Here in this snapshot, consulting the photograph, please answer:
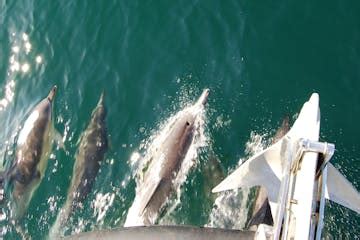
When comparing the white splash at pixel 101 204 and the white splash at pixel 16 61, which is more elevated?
the white splash at pixel 16 61

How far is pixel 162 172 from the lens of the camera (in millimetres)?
18812

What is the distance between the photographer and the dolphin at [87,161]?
18906mm

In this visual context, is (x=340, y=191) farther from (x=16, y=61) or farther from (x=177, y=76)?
(x=16, y=61)

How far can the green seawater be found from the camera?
62.5 feet

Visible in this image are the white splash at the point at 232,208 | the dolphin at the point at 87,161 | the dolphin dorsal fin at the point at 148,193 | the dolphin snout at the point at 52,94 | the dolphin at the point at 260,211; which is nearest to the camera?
A: the dolphin at the point at 260,211

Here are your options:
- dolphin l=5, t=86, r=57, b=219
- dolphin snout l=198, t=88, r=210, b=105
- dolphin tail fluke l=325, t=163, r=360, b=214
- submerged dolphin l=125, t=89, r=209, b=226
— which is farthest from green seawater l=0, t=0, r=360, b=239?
dolphin tail fluke l=325, t=163, r=360, b=214

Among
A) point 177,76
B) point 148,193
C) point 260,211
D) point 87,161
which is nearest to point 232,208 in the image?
point 260,211

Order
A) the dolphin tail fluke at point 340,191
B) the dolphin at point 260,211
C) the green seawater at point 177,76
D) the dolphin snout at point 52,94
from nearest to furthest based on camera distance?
the dolphin tail fluke at point 340,191
the dolphin at point 260,211
the green seawater at point 177,76
the dolphin snout at point 52,94

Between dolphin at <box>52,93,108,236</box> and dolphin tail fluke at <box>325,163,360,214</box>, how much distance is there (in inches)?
307

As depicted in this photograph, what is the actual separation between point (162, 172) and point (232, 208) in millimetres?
2531

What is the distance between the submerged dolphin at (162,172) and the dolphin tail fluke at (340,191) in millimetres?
5237

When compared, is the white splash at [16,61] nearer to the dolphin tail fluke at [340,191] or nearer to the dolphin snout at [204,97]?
the dolphin snout at [204,97]

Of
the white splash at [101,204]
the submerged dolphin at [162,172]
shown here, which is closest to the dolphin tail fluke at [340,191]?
the submerged dolphin at [162,172]

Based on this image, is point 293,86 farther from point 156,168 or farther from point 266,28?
point 156,168
